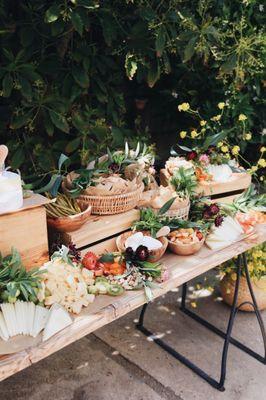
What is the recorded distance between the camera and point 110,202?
189 cm

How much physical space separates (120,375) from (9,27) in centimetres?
204

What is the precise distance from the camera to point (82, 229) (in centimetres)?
182

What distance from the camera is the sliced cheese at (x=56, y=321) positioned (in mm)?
1425

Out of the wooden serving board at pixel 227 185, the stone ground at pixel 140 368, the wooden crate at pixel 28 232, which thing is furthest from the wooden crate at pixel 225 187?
the stone ground at pixel 140 368

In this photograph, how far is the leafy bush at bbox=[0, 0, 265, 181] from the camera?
7.16 ft

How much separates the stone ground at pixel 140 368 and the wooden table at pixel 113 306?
2.78ft

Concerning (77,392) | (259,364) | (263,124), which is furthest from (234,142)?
(77,392)

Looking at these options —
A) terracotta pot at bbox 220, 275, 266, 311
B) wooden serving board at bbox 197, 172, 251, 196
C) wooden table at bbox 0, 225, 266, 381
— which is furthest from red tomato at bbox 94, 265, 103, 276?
terracotta pot at bbox 220, 275, 266, 311

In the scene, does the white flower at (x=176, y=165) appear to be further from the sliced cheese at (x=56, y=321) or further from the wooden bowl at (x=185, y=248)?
the sliced cheese at (x=56, y=321)

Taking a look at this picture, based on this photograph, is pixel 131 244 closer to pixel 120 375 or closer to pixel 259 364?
pixel 120 375

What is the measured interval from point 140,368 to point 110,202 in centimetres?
116

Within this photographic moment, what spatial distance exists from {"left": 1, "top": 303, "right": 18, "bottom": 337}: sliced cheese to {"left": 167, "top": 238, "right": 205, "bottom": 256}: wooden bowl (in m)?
0.80

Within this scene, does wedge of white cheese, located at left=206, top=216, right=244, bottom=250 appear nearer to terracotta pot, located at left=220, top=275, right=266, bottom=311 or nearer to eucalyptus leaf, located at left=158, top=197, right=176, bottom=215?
eucalyptus leaf, located at left=158, top=197, right=176, bottom=215

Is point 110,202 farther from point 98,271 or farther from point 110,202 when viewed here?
point 98,271
